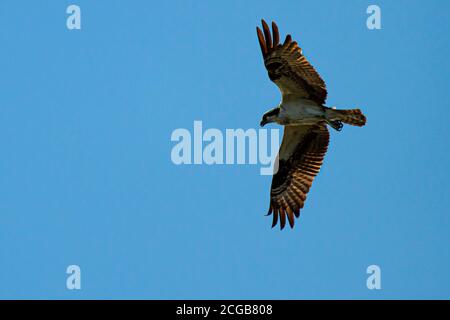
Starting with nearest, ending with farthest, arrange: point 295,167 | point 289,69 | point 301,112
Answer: point 289,69 → point 301,112 → point 295,167

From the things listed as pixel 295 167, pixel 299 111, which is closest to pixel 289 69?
pixel 299 111

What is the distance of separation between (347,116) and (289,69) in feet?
3.73

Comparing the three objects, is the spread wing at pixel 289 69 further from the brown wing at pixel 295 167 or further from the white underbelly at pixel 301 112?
the brown wing at pixel 295 167

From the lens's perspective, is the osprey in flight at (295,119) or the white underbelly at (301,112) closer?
the osprey in flight at (295,119)

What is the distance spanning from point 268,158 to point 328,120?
208 cm

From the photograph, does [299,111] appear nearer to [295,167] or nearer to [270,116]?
[270,116]

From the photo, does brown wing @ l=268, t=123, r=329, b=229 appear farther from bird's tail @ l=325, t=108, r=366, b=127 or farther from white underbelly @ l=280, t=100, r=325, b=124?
bird's tail @ l=325, t=108, r=366, b=127

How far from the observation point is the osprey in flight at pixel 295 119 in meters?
14.1

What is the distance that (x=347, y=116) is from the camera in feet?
46.9

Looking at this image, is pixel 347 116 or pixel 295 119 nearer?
pixel 347 116

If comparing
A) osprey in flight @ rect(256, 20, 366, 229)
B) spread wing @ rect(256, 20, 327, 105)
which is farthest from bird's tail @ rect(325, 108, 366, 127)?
spread wing @ rect(256, 20, 327, 105)

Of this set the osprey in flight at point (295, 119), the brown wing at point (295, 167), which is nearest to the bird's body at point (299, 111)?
the osprey in flight at point (295, 119)
